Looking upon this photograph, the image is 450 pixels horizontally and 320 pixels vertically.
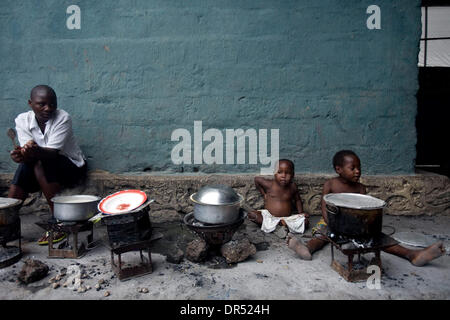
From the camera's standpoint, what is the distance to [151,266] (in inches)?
99.9

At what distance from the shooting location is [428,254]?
2.54m

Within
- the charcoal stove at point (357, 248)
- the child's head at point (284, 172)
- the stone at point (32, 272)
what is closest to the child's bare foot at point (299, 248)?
the charcoal stove at point (357, 248)

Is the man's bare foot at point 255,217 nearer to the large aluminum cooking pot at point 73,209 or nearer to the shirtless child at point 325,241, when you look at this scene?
the shirtless child at point 325,241

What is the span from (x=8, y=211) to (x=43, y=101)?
Answer: 1.25m

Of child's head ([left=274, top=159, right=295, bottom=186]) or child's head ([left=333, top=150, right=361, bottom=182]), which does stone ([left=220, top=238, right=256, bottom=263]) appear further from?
child's head ([left=333, top=150, right=361, bottom=182])

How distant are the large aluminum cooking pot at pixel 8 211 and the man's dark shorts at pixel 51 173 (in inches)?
22.4

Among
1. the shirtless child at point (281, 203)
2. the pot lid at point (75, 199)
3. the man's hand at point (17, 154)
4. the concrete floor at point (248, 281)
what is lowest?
the concrete floor at point (248, 281)

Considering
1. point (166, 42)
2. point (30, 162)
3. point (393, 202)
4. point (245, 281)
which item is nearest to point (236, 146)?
point (166, 42)

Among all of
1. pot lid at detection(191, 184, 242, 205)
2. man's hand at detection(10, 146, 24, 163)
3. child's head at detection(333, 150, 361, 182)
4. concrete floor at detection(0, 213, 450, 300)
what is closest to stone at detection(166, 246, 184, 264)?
concrete floor at detection(0, 213, 450, 300)

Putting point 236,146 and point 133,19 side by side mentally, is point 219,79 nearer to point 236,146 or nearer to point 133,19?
point 236,146

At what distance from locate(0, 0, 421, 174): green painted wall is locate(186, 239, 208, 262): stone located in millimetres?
1346

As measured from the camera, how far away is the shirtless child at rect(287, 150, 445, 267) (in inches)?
100

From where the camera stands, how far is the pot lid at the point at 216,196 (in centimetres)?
268

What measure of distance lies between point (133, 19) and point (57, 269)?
300 cm
